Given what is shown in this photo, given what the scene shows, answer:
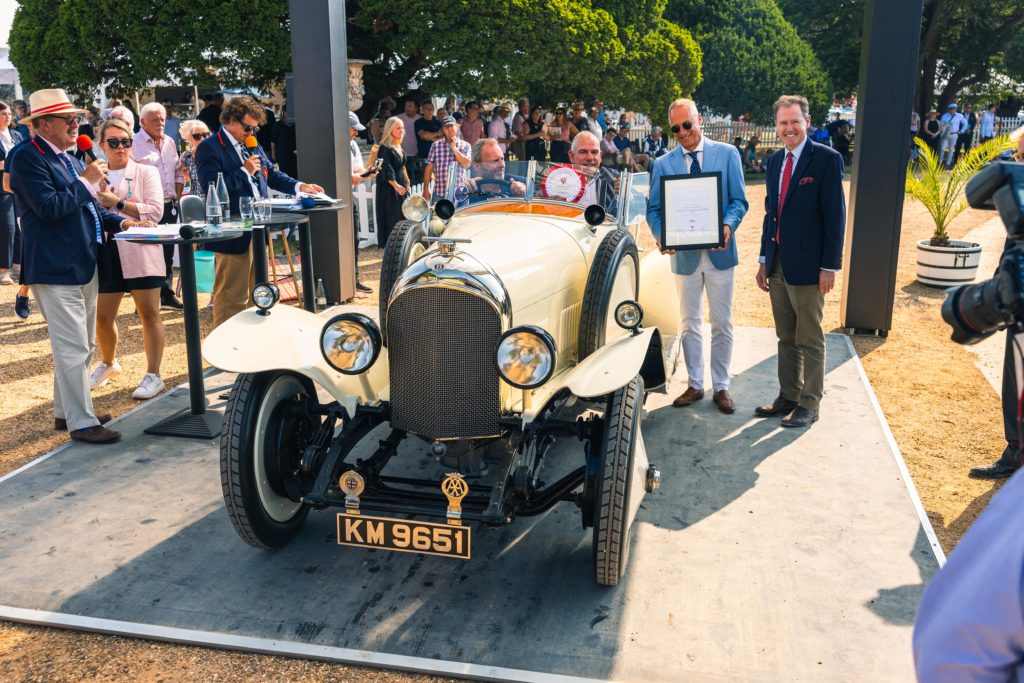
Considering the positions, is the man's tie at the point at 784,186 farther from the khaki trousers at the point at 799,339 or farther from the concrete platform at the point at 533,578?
the concrete platform at the point at 533,578

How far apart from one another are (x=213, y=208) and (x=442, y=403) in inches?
109

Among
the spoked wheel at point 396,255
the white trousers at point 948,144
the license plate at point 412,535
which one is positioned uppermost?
the white trousers at point 948,144

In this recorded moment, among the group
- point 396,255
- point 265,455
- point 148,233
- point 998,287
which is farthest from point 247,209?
point 998,287

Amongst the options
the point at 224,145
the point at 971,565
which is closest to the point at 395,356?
the point at 971,565

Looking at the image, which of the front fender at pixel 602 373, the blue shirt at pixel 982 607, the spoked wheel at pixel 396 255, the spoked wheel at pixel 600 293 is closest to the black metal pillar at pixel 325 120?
the spoked wheel at pixel 396 255

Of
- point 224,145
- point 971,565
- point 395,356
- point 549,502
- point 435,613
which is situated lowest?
point 435,613

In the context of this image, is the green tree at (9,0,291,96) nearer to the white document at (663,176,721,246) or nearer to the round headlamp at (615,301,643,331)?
the white document at (663,176,721,246)

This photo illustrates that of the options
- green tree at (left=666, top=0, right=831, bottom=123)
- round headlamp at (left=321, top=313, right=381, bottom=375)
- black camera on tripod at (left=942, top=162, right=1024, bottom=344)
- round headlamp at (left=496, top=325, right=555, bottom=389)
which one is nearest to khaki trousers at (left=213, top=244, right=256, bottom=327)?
round headlamp at (left=321, top=313, right=381, bottom=375)

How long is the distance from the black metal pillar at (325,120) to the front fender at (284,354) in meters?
4.47

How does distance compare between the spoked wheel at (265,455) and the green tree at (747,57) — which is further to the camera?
the green tree at (747,57)

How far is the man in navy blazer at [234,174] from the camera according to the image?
21.4 ft

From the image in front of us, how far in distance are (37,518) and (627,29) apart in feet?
58.3

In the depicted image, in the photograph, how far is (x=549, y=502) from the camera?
376cm

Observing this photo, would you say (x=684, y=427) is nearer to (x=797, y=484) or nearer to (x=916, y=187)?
(x=797, y=484)
